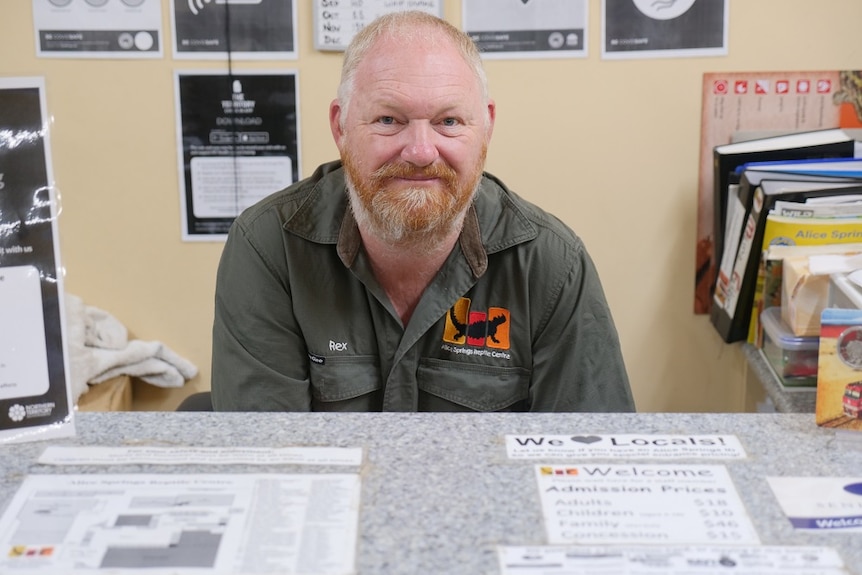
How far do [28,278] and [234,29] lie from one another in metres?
1.45

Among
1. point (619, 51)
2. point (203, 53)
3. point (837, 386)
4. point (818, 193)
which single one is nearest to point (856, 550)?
point (837, 386)

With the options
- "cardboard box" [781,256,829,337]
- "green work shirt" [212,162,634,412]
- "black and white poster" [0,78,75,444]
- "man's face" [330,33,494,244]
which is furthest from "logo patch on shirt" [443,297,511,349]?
"black and white poster" [0,78,75,444]

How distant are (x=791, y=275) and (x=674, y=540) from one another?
960 millimetres

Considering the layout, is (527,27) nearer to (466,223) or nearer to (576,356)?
(466,223)

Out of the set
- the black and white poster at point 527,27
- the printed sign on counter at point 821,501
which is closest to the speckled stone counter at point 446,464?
the printed sign on counter at point 821,501

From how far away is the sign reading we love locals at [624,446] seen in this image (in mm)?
894

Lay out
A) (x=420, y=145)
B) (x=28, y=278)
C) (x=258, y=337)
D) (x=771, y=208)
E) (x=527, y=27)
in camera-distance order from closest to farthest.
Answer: (x=28, y=278) → (x=420, y=145) → (x=258, y=337) → (x=771, y=208) → (x=527, y=27)

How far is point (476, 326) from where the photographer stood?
1.54 meters

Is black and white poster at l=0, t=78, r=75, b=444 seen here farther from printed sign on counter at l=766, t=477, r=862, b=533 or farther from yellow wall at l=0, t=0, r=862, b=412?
yellow wall at l=0, t=0, r=862, b=412

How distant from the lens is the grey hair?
1494 millimetres

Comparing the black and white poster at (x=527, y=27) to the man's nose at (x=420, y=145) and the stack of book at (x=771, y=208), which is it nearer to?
the stack of book at (x=771, y=208)

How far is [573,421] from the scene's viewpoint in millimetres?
971

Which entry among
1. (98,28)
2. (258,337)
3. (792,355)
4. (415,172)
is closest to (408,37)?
(415,172)

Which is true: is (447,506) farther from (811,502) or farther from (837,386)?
(837,386)
